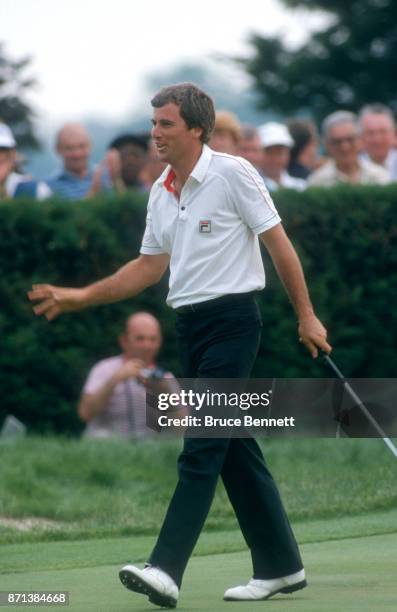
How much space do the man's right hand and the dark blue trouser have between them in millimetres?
460

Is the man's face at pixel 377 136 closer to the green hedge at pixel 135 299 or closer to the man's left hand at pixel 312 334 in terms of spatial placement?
the green hedge at pixel 135 299

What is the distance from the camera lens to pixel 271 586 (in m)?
6.91

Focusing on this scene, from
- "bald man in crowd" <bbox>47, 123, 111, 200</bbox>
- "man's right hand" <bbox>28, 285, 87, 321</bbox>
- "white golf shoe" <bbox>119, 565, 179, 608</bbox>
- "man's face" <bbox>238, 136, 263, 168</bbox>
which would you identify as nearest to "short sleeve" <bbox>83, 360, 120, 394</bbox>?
"bald man in crowd" <bbox>47, 123, 111, 200</bbox>

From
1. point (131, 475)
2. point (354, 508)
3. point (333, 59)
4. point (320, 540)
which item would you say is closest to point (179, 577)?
point (320, 540)

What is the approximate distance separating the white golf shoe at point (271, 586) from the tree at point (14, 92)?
1926 cm

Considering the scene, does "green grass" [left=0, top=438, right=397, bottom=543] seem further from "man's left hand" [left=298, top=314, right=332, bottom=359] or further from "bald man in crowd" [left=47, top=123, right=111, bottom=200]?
"man's left hand" [left=298, top=314, right=332, bottom=359]

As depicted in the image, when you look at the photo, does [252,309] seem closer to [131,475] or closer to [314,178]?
[131,475]

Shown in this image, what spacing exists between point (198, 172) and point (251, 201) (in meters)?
0.24

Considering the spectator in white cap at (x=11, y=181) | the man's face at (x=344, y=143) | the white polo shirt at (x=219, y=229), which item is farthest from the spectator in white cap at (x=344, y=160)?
the white polo shirt at (x=219, y=229)

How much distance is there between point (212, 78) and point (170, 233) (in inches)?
5593

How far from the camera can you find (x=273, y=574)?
22.7 ft

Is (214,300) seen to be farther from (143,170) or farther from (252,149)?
(143,170)

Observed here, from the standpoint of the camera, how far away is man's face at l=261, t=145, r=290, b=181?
1370 cm

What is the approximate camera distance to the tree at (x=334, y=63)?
30938mm
